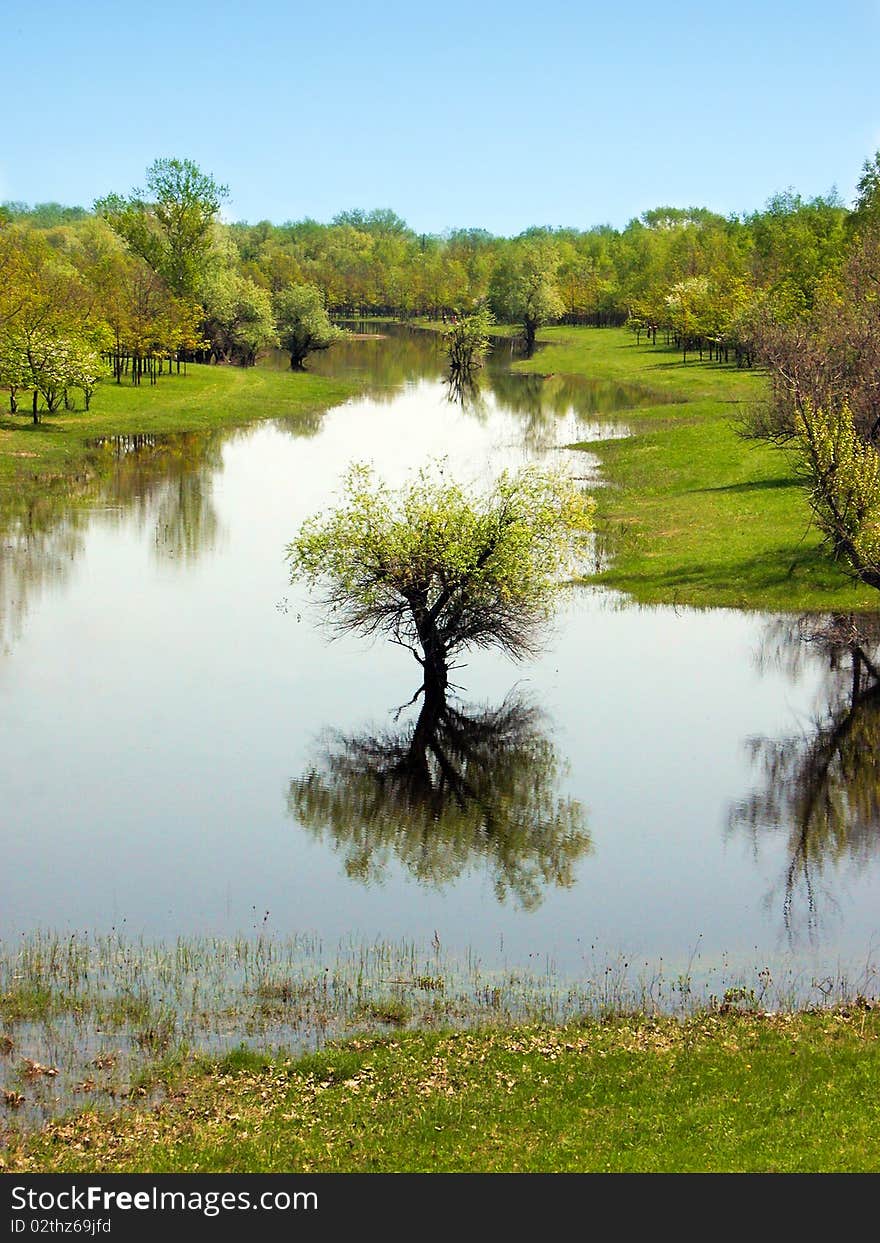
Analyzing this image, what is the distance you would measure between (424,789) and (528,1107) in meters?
14.4

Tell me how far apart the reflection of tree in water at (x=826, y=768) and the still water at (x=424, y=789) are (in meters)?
0.09

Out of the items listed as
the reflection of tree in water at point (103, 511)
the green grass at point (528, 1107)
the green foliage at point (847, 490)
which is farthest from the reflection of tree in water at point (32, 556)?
the green foliage at point (847, 490)

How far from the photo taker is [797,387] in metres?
45.7

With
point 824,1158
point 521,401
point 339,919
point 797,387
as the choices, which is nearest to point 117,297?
point 521,401

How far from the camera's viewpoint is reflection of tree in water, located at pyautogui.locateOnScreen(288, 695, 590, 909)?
92.9 ft

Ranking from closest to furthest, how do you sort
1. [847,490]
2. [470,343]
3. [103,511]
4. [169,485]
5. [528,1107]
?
[528,1107] < [847,490] < [103,511] < [169,485] < [470,343]

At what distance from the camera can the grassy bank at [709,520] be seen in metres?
47.8

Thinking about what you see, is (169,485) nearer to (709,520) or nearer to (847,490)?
(709,520)

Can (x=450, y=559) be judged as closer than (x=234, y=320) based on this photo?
Yes

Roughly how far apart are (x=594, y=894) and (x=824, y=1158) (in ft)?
36.2

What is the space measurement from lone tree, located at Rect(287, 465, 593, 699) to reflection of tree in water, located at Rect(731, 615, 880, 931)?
7.26 metres

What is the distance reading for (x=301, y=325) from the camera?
446 ft

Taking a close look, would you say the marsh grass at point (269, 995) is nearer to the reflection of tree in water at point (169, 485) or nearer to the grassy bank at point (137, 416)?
the reflection of tree in water at point (169, 485)

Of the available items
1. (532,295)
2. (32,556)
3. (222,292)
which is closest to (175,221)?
(222,292)
